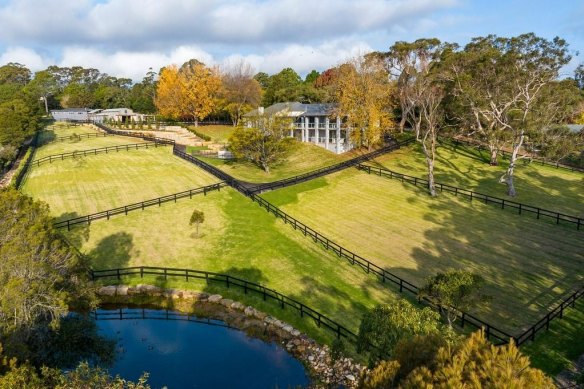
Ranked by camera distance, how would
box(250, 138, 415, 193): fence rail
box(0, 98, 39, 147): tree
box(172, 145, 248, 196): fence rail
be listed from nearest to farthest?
box(172, 145, 248, 196): fence rail
box(250, 138, 415, 193): fence rail
box(0, 98, 39, 147): tree

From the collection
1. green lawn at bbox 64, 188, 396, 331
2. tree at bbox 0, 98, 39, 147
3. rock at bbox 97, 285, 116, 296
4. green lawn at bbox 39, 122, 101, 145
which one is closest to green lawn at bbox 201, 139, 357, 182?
green lawn at bbox 64, 188, 396, 331

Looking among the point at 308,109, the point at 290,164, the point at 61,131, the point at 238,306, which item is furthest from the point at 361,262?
the point at 61,131

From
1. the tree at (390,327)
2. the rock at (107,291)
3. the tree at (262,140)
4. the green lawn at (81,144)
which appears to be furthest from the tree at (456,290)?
the green lawn at (81,144)

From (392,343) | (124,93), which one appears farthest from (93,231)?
(124,93)

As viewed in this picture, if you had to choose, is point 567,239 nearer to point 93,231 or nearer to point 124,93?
point 93,231

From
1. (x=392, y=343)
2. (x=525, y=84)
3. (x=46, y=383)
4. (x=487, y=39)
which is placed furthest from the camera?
(x=487, y=39)

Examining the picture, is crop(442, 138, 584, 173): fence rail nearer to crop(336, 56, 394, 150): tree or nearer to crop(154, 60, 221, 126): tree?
crop(336, 56, 394, 150): tree
